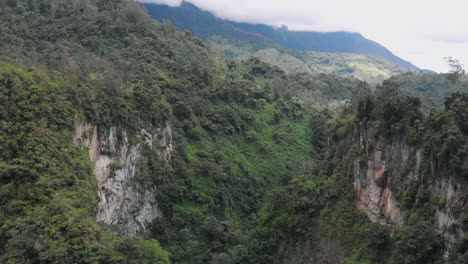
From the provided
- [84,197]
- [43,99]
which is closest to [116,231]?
[84,197]

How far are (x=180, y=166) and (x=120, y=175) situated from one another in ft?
31.0

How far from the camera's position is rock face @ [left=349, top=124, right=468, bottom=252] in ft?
63.4

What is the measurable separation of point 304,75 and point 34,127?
93788 mm

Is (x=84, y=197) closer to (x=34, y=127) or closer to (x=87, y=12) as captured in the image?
(x=34, y=127)

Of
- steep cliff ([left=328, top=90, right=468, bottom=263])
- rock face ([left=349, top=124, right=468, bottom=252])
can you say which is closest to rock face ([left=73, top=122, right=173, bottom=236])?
rock face ([left=349, top=124, right=468, bottom=252])

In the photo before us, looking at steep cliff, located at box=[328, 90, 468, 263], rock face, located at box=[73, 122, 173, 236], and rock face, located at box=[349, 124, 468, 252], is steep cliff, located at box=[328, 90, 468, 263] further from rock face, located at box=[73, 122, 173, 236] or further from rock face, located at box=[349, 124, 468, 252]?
rock face, located at box=[73, 122, 173, 236]

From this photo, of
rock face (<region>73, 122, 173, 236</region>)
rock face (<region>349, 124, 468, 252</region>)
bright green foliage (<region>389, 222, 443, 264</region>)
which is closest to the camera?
rock face (<region>349, 124, 468, 252</region>)

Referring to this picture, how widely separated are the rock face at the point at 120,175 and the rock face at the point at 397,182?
1857 centimetres

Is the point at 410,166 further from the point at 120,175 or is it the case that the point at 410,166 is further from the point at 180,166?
the point at 180,166

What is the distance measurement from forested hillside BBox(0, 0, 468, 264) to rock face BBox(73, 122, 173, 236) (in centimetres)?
16

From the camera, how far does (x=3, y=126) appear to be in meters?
22.7

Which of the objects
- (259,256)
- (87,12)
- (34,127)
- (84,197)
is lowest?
(259,256)

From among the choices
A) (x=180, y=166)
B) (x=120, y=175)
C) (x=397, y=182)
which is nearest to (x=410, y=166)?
(x=397, y=182)

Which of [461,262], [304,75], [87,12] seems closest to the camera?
[461,262]
